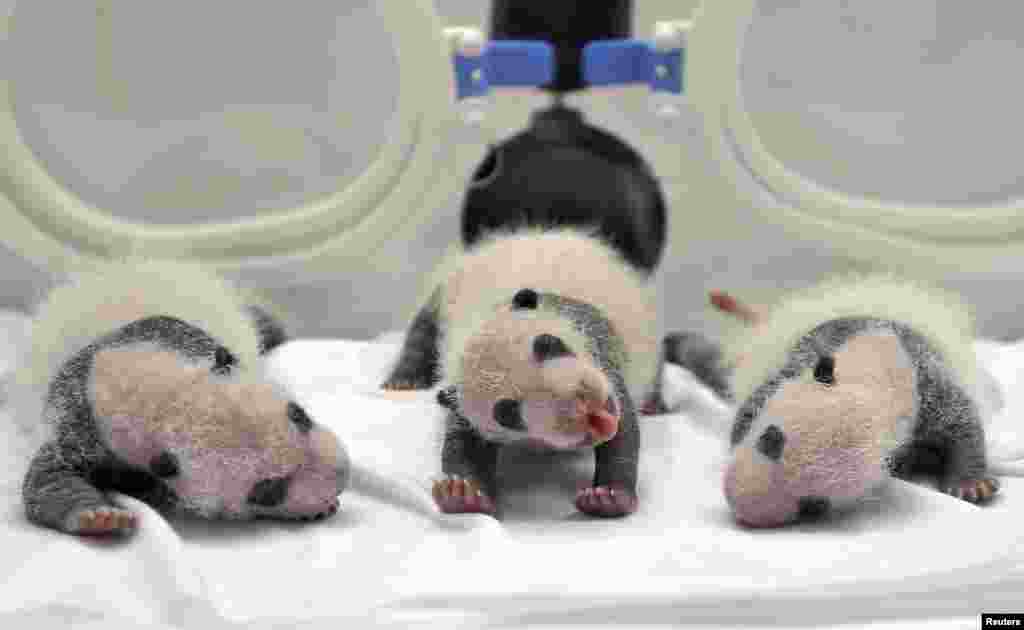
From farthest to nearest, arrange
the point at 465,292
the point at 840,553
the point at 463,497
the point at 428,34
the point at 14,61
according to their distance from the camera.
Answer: the point at 14,61
the point at 428,34
the point at 465,292
the point at 463,497
the point at 840,553

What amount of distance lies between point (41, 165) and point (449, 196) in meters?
0.64

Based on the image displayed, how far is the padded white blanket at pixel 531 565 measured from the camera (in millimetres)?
916

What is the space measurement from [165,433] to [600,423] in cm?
41

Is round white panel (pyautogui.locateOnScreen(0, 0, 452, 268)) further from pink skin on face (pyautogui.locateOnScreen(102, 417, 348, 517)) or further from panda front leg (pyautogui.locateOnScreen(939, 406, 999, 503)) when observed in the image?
panda front leg (pyautogui.locateOnScreen(939, 406, 999, 503))

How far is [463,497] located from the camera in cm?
116

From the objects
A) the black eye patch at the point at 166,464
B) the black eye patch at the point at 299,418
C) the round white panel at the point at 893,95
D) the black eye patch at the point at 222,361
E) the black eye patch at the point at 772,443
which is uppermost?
the round white panel at the point at 893,95

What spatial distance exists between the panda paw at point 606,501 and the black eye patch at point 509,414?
4.9 inches

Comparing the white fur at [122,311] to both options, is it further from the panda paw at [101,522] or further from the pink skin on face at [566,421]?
the pink skin on face at [566,421]

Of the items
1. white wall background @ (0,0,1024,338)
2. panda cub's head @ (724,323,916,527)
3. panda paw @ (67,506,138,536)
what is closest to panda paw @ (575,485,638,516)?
panda cub's head @ (724,323,916,527)

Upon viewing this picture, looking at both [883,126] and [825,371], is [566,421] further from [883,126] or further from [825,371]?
[883,126]

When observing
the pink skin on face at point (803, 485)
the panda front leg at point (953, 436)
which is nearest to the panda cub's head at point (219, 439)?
the pink skin on face at point (803, 485)

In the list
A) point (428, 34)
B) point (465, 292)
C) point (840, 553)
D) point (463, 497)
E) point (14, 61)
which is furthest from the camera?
point (14, 61)

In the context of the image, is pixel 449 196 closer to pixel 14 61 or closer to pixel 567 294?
pixel 567 294

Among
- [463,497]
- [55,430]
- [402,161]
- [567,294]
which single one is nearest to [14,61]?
[402,161]
